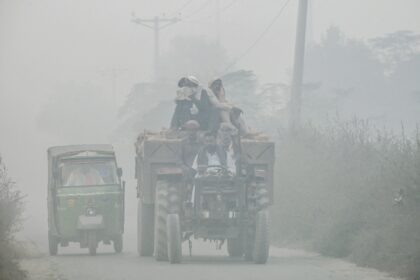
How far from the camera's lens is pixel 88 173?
27578mm

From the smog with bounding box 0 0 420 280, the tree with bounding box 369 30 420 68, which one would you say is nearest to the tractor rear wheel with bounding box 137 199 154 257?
the smog with bounding box 0 0 420 280

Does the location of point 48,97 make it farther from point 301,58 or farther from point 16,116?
point 301,58

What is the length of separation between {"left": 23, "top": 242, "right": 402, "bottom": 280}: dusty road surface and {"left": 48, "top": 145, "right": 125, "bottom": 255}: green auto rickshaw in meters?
1.01

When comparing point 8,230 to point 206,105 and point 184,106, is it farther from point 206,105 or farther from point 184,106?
point 206,105

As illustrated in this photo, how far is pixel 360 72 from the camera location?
8394cm

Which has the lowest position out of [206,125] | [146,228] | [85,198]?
[146,228]

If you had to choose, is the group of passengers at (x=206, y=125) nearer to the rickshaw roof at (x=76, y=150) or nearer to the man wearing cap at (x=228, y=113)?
the man wearing cap at (x=228, y=113)

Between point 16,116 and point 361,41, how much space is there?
34.0 m

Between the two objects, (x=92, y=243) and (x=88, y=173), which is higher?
(x=88, y=173)

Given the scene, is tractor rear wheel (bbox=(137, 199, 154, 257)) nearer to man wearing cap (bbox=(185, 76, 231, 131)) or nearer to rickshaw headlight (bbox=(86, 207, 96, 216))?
rickshaw headlight (bbox=(86, 207, 96, 216))

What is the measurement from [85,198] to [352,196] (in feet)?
19.4

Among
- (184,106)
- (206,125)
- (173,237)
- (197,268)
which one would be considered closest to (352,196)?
(206,125)

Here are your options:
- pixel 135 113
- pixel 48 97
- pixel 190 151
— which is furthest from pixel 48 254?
pixel 48 97

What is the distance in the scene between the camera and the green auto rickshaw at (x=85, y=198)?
2681 centimetres
